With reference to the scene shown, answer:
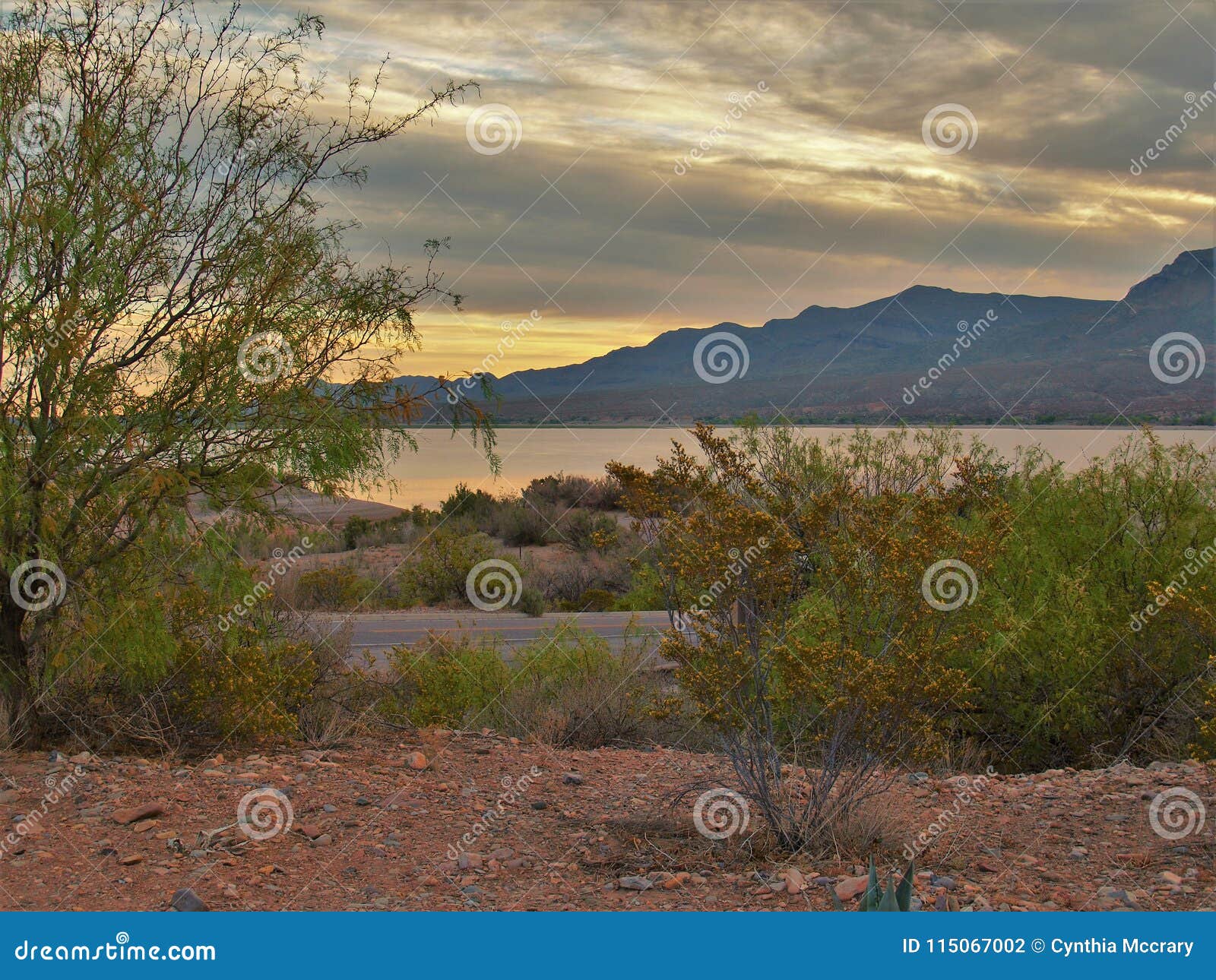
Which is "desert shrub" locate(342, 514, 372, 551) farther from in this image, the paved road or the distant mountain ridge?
the paved road

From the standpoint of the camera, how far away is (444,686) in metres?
9.31

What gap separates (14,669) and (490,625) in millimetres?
8780

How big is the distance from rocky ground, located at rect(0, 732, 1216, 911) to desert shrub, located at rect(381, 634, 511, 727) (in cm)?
116

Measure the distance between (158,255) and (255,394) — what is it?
52.9 inches

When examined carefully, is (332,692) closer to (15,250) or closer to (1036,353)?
(15,250)

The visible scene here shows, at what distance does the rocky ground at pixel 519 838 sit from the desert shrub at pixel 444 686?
1.16m

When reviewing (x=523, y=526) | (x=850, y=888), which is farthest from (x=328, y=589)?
(x=523, y=526)

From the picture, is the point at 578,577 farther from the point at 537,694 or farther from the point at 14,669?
the point at 14,669

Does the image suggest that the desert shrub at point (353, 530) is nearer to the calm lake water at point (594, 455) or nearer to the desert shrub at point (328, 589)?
the calm lake water at point (594, 455)

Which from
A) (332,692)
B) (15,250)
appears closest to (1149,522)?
(332,692)

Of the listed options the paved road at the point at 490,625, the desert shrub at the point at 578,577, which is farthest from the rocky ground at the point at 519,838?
the desert shrub at the point at 578,577

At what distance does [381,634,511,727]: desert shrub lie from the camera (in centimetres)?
891

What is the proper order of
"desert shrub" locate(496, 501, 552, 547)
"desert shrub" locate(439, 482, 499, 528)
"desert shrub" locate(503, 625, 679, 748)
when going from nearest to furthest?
"desert shrub" locate(503, 625, 679, 748) → "desert shrub" locate(496, 501, 552, 547) → "desert shrub" locate(439, 482, 499, 528)

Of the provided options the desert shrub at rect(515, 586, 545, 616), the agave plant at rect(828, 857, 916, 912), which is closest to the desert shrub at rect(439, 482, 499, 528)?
the desert shrub at rect(515, 586, 545, 616)
